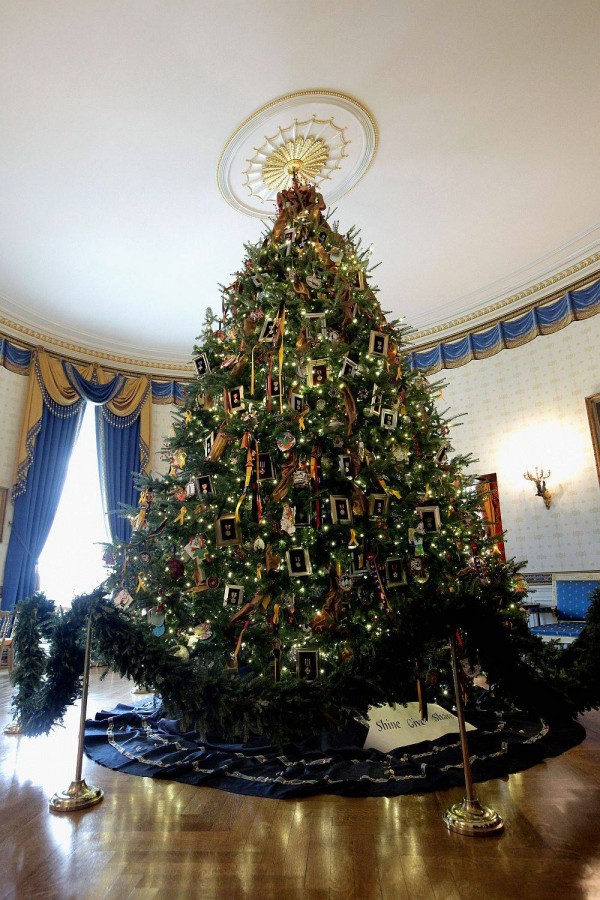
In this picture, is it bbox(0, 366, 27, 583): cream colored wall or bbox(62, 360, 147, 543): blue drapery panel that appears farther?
bbox(62, 360, 147, 543): blue drapery panel

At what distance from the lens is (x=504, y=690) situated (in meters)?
2.52

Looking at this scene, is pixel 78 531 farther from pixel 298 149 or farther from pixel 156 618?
pixel 298 149

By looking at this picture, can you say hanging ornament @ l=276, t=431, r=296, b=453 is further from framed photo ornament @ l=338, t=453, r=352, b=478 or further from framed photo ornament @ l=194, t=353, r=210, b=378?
framed photo ornament @ l=194, t=353, r=210, b=378

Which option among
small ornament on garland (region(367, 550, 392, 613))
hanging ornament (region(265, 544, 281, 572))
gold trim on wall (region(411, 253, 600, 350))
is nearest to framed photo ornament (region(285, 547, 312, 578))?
hanging ornament (region(265, 544, 281, 572))

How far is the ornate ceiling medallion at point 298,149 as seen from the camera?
5.35 meters

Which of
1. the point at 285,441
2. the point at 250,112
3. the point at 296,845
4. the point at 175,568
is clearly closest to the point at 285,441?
the point at 285,441

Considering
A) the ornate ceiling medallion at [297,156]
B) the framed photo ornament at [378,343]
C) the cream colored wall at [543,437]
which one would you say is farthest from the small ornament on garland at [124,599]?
the cream colored wall at [543,437]

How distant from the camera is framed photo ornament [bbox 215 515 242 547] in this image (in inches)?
140

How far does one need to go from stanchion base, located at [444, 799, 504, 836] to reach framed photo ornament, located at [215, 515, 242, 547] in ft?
6.32

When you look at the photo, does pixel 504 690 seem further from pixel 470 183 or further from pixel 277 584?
pixel 470 183

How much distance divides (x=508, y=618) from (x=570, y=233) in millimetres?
6634

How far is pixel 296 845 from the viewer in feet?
7.30

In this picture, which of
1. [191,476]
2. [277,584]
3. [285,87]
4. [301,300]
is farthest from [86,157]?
[277,584]

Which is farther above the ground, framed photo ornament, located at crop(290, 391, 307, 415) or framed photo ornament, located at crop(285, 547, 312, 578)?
framed photo ornament, located at crop(290, 391, 307, 415)
